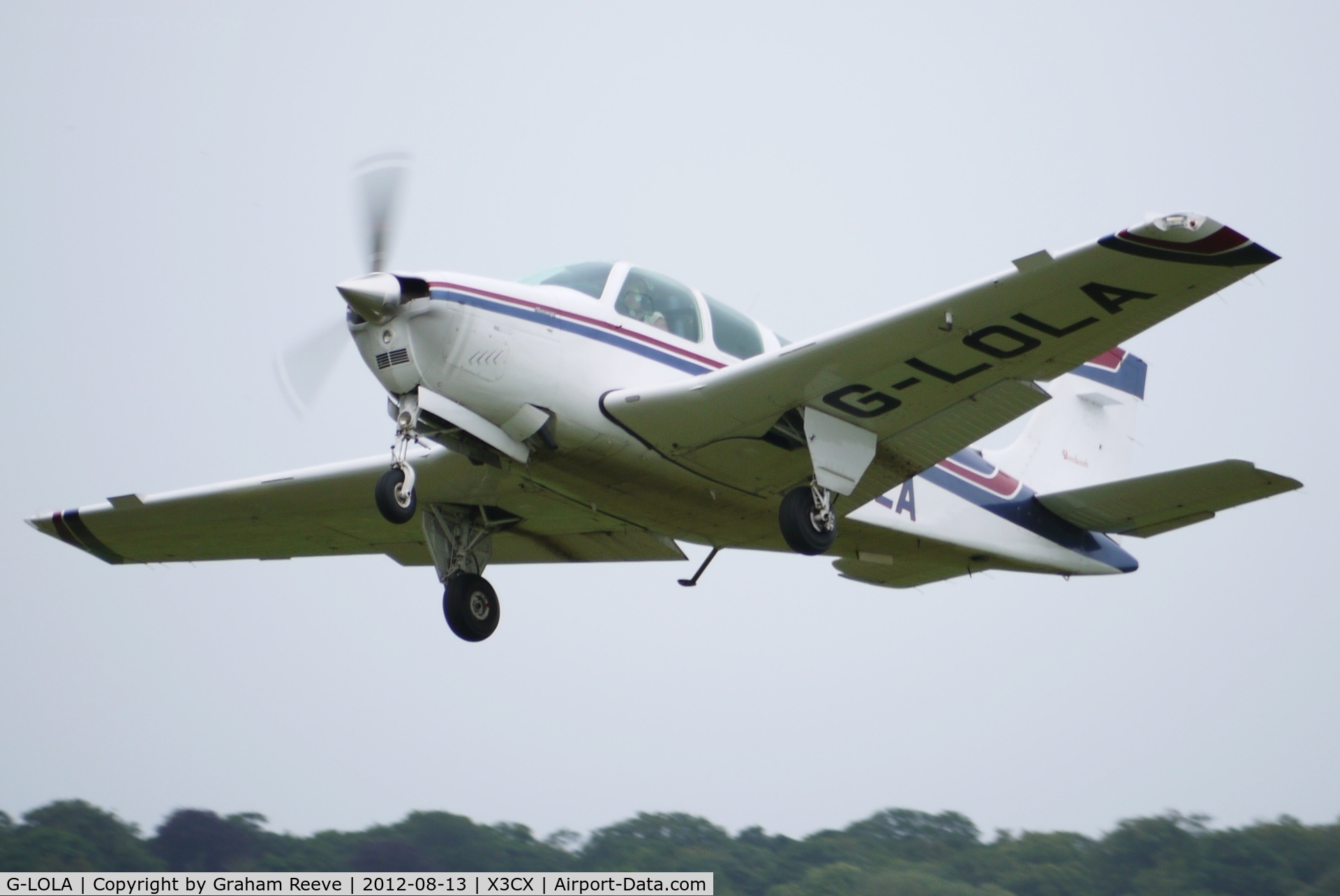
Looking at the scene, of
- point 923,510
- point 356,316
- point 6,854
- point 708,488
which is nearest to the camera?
point 356,316

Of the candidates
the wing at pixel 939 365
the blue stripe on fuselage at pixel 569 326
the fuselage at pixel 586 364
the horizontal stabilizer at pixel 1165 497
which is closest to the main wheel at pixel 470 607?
the fuselage at pixel 586 364

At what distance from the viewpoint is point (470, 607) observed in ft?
42.0

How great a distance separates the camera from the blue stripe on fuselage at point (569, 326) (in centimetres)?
1064

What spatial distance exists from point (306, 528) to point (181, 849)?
10.3 m

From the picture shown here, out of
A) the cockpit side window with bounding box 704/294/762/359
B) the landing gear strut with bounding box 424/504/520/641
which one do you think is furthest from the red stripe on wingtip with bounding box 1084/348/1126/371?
the landing gear strut with bounding box 424/504/520/641

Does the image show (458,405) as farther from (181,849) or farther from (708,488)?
(181,849)

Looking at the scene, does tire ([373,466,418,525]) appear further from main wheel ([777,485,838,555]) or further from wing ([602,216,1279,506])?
main wheel ([777,485,838,555])

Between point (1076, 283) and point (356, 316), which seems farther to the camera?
point (356, 316)

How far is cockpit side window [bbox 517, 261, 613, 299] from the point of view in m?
11.2

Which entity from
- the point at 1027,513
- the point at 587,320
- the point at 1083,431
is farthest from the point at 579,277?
the point at 1083,431

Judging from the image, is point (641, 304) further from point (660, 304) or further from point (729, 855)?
point (729, 855)

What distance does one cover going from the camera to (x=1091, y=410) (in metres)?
15.3

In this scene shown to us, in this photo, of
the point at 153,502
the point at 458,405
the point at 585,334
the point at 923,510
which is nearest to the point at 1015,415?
the point at 923,510

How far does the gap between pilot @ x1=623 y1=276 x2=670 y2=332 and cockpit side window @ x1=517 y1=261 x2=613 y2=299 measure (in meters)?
0.20
